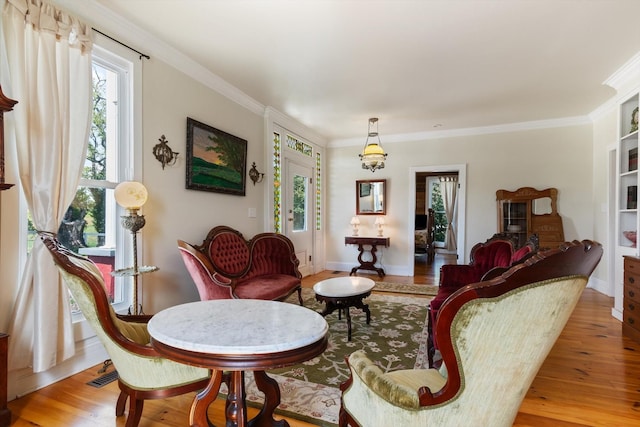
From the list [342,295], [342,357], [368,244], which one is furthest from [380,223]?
[342,357]

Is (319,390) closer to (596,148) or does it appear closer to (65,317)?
(65,317)

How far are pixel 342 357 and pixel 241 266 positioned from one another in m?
1.71

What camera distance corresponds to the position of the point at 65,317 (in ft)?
7.17

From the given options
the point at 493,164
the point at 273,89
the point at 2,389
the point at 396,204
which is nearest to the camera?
the point at 2,389

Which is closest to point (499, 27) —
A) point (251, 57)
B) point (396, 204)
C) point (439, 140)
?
point (251, 57)

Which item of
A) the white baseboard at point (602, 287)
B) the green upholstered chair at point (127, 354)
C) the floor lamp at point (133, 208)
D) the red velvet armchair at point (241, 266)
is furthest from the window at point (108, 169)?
the white baseboard at point (602, 287)

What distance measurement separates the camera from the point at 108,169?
2.70 meters

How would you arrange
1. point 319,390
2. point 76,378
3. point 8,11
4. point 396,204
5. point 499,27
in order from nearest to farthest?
1. point 8,11
2. point 319,390
3. point 76,378
4. point 499,27
5. point 396,204

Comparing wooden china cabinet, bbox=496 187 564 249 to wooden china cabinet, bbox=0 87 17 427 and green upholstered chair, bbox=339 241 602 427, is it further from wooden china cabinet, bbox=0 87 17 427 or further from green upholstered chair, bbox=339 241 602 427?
wooden china cabinet, bbox=0 87 17 427

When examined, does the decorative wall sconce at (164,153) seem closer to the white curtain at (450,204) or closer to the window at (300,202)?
the window at (300,202)

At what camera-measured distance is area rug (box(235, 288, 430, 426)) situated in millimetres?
1952

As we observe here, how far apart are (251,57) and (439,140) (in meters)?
4.00

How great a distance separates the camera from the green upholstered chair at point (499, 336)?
0.90m

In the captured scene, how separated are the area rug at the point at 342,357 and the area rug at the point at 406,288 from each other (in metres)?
0.56
